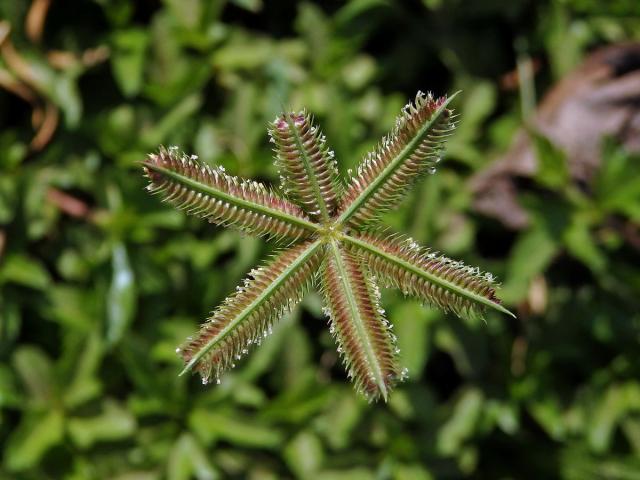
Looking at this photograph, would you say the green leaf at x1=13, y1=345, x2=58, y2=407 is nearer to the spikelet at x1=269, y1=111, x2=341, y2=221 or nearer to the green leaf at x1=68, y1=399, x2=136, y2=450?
the green leaf at x1=68, y1=399, x2=136, y2=450

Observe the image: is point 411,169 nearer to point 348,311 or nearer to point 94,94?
point 348,311

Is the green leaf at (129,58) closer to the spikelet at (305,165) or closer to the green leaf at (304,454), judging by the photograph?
the green leaf at (304,454)

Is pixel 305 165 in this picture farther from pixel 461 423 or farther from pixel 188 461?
Answer: pixel 461 423

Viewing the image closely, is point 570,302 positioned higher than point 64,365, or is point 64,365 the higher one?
point 570,302

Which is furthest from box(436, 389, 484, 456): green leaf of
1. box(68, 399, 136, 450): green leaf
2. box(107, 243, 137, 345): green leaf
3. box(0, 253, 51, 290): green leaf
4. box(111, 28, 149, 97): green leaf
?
box(111, 28, 149, 97): green leaf

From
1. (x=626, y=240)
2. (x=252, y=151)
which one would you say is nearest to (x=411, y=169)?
(x=252, y=151)

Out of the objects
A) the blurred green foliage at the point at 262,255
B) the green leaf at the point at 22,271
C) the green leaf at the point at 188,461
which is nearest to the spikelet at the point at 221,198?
the blurred green foliage at the point at 262,255
